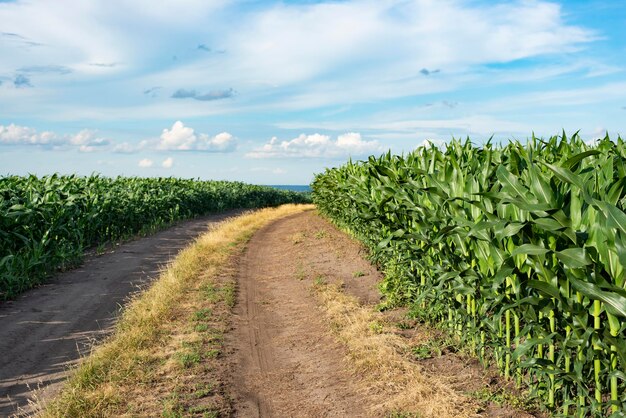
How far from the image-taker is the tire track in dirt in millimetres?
6207

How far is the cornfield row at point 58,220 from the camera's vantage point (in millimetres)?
12320

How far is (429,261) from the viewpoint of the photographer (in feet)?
26.5

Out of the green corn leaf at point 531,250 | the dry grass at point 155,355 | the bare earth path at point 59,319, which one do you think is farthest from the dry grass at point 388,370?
the bare earth path at point 59,319

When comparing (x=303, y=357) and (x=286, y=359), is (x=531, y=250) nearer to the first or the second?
(x=303, y=357)

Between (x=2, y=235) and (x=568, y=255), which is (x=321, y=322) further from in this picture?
(x=2, y=235)

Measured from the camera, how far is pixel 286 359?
7.73m

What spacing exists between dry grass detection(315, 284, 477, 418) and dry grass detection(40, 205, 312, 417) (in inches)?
76.0

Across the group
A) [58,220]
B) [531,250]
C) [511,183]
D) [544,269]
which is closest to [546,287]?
[544,269]

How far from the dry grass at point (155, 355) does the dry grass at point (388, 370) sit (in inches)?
76.0

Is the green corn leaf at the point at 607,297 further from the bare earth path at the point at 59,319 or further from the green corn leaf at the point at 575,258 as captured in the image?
the bare earth path at the point at 59,319

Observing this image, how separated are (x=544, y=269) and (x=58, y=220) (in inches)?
528

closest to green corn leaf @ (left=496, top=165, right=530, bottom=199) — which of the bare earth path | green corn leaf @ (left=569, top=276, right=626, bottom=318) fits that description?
green corn leaf @ (left=569, top=276, right=626, bottom=318)

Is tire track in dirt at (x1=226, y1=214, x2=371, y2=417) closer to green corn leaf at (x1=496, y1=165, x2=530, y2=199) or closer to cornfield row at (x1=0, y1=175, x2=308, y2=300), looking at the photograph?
green corn leaf at (x1=496, y1=165, x2=530, y2=199)

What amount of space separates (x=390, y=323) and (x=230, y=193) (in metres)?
36.4
